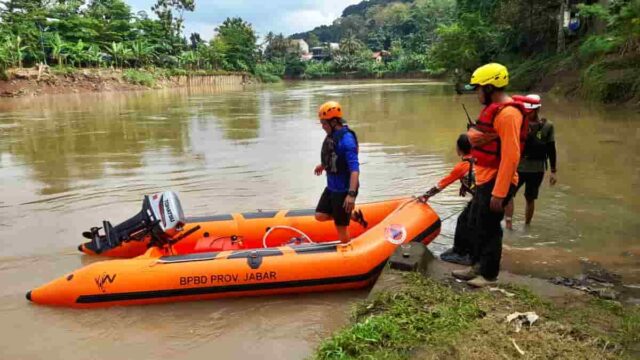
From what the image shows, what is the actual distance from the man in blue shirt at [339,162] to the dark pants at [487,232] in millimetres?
987

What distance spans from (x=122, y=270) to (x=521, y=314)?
2.92 meters

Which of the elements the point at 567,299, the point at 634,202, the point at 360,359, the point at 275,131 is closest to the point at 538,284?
the point at 567,299

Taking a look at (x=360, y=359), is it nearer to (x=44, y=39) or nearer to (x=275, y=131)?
(x=275, y=131)

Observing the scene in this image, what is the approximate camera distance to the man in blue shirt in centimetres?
423

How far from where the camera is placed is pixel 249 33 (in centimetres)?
7012

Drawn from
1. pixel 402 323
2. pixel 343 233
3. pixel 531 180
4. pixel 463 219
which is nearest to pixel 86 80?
pixel 343 233

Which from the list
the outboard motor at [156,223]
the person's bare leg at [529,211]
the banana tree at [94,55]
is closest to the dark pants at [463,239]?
the person's bare leg at [529,211]

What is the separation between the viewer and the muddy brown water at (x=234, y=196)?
3.79 metres

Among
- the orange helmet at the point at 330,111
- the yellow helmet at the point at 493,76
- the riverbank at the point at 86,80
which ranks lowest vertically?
the orange helmet at the point at 330,111

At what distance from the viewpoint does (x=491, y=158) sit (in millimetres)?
3549

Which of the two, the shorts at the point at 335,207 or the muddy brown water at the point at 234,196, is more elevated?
the shorts at the point at 335,207

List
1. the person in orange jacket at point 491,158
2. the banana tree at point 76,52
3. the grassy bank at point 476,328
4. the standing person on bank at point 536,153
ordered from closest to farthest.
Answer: the grassy bank at point 476,328 → the person in orange jacket at point 491,158 → the standing person on bank at point 536,153 → the banana tree at point 76,52

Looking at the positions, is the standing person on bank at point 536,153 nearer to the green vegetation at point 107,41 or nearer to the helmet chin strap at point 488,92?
the helmet chin strap at point 488,92

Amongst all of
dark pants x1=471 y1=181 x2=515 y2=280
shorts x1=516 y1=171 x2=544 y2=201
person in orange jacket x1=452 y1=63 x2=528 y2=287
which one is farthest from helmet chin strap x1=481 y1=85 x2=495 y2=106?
shorts x1=516 y1=171 x2=544 y2=201
